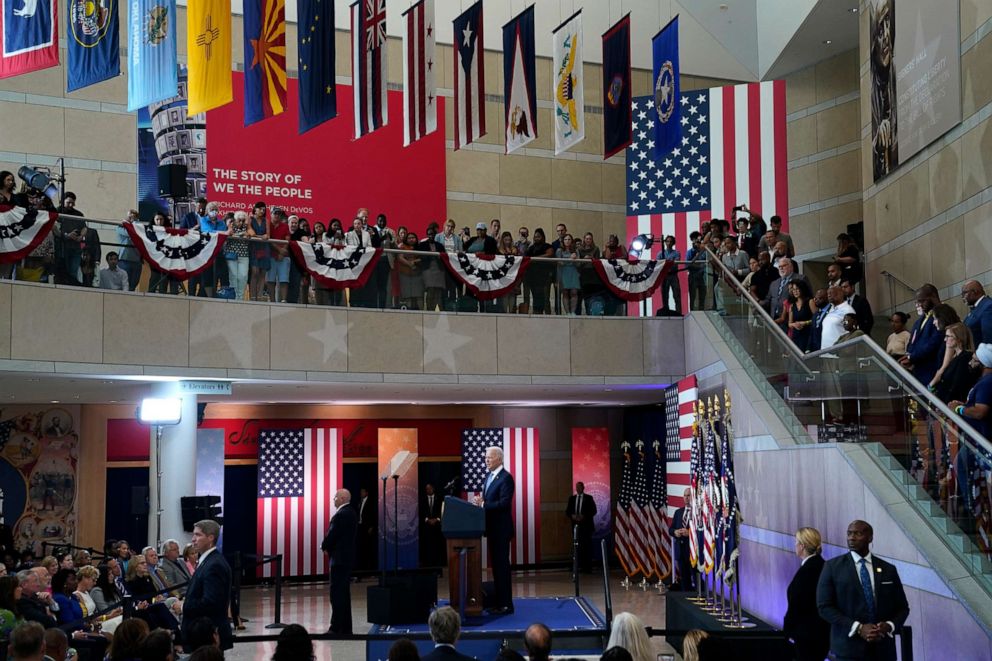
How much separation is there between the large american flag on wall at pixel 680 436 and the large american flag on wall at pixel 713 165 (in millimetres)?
6203

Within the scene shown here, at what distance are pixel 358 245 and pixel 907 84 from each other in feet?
27.8

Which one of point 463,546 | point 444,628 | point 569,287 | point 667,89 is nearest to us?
point 444,628

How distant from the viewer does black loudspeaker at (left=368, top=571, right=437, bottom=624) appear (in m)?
13.6

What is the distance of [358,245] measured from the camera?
1698cm

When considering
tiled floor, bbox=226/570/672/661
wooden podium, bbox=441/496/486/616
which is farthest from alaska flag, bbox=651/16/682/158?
wooden podium, bbox=441/496/486/616

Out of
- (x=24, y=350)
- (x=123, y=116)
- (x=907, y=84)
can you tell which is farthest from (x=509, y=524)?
(x=123, y=116)

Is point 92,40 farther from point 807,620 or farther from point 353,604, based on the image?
point 807,620

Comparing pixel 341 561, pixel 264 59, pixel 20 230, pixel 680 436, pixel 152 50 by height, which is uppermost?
pixel 264 59

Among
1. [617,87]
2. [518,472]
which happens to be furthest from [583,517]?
[617,87]

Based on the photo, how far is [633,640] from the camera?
599 cm

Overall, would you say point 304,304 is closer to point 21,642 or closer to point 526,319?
point 526,319

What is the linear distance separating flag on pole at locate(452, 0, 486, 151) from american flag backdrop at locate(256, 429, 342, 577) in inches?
288

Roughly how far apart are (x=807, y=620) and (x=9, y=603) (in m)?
6.55

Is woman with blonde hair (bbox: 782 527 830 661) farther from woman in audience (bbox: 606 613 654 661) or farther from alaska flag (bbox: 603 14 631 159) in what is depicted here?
alaska flag (bbox: 603 14 631 159)
